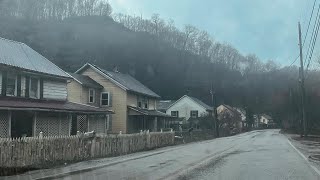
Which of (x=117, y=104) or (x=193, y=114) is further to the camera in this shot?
(x=193, y=114)

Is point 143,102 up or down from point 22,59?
down

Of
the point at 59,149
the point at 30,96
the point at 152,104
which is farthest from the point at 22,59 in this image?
the point at 152,104

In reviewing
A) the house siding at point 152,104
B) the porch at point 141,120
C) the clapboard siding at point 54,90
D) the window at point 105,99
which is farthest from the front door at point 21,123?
the house siding at point 152,104

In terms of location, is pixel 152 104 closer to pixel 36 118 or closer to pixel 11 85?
pixel 36 118

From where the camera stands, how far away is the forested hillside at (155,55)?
170 feet

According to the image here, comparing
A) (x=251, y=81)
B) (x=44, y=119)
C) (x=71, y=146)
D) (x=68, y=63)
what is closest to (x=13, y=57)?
(x=44, y=119)

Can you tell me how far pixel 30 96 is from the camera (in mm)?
30719

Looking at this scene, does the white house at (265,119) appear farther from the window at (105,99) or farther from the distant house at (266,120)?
the window at (105,99)

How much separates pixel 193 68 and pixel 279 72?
1393 centimetres

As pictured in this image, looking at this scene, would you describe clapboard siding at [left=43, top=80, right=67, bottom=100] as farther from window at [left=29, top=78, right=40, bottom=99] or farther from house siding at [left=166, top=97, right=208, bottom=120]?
house siding at [left=166, top=97, right=208, bottom=120]

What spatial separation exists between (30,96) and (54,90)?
10.1ft

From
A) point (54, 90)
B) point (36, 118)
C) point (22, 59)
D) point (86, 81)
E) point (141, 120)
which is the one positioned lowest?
point (36, 118)

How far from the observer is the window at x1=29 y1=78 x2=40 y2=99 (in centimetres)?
3096

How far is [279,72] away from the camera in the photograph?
147ft
